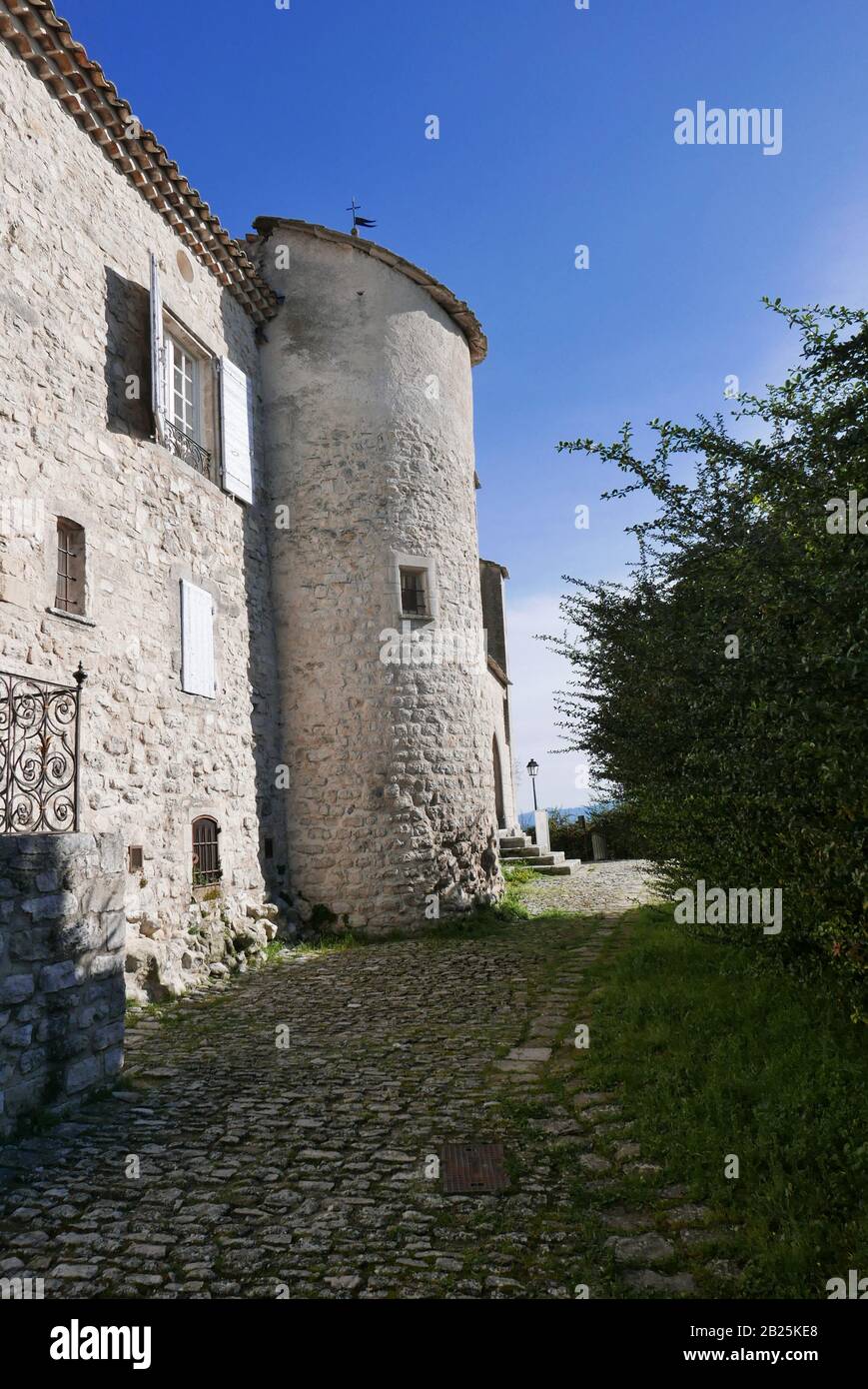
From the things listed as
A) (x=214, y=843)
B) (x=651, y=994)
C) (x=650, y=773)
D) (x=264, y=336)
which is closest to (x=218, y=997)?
(x=214, y=843)

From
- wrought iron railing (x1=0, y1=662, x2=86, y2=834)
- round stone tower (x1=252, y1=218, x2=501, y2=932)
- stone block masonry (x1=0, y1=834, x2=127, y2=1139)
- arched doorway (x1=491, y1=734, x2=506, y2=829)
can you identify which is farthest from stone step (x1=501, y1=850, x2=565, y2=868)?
stone block masonry (x1=0, y1=834, x2=127, y2=1139)

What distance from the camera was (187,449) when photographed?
355 inches

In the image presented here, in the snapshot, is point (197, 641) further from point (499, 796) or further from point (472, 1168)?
point (499, 796)

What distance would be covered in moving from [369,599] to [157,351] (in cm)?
370

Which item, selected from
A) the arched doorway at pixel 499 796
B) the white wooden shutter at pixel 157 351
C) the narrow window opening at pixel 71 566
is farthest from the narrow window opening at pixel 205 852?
the arched doorway at pixel 499 796

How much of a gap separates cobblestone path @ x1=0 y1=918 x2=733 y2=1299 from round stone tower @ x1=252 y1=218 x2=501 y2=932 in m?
3.71

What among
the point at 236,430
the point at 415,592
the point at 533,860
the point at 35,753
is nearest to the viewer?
the point at 35,753

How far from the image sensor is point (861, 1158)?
2.99 m

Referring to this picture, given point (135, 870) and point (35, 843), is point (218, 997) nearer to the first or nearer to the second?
point (135, 870)

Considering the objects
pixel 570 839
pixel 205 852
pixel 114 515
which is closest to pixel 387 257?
pixel 114 515

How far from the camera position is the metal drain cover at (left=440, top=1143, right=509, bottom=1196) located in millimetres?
3396

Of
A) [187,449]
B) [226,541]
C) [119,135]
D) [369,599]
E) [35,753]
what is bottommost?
[35,753]

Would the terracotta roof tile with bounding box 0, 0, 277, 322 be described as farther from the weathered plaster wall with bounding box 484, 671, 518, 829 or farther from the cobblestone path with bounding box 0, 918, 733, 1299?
the weathered plaster wall with bounding box 484, 671, 518, 829

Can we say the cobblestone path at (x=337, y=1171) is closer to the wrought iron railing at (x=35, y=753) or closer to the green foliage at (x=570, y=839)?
the wrought iron railing at (x=35, y=753)
